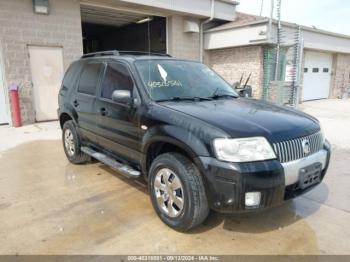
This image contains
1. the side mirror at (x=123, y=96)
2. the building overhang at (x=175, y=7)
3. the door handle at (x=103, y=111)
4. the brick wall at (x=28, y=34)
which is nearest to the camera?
the side mirror at (x=123, y=96)

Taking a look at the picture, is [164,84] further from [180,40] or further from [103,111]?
[180,40]

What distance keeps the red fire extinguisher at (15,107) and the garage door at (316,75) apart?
44.3ft

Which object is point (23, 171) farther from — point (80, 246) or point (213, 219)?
point (213, 219)

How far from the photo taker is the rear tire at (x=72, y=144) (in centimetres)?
494

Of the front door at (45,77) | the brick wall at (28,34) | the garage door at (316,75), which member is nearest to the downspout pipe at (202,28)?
the brick wall at (28,34)

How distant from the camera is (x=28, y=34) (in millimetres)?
8633

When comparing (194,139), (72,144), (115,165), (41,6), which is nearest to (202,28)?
(41,6)

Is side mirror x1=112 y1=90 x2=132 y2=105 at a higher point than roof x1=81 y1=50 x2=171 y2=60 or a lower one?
lower

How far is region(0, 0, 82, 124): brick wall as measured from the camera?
8312mm

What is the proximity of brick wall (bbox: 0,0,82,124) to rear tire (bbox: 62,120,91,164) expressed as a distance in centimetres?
462

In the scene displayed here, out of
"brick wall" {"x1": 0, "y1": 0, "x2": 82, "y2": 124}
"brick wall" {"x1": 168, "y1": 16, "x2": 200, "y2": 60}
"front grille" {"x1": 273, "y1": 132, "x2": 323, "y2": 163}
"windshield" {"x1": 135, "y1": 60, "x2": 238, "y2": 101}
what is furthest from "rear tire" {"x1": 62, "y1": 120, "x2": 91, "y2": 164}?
"brick wall" {"x1": 168, "y1": 16, "x2": 200, "y2": 60}

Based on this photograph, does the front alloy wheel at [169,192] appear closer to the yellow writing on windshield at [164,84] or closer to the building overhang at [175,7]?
the yellow writing on windshield at [164,84]

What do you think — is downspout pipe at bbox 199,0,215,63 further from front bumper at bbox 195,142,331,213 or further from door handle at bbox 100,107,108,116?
front bumper at bbox 195,142,331,213

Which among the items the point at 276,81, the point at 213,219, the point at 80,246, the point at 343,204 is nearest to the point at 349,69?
the point at 276,81
